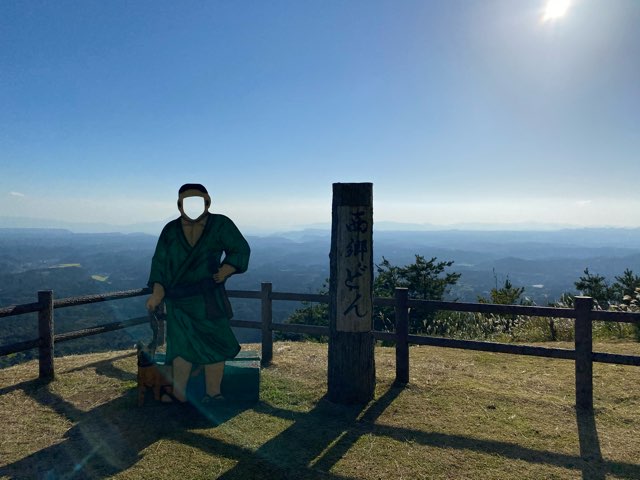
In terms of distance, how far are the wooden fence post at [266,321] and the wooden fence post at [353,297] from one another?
2.37 meters

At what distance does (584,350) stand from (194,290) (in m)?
5.23

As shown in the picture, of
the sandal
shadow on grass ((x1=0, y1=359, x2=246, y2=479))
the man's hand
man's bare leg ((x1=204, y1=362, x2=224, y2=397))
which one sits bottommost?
shadow on grass ((x1=0, y1=359, x2=246, y2=479))

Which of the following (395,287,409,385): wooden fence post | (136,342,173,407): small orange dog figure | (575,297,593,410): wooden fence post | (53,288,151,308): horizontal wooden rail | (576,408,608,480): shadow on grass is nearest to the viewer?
(576,408,608,480): shadow on grass

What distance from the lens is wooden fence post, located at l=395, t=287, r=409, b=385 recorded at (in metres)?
6.57

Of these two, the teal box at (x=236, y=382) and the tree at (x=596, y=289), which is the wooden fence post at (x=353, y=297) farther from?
the tree at (x=596, y=289)

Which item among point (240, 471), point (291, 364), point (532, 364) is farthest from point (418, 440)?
point (532, 364)

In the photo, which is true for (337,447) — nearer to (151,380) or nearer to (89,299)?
(151,380)

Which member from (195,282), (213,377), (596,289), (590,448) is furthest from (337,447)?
(596,289)

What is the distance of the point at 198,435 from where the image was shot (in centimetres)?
486

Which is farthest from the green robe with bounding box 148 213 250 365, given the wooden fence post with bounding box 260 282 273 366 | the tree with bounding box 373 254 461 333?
the tree with bounding box 373 254 461 333

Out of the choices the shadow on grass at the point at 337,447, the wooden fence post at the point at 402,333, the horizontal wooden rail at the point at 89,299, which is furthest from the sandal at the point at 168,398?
the wooden fence post at the point at 402,333

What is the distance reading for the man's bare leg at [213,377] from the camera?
585 centimetres

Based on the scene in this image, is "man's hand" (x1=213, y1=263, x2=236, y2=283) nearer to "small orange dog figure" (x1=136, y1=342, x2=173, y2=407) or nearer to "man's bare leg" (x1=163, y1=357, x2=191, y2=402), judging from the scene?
"man's bare leg" (x1=163, y1=357, x2=191, y2=402)

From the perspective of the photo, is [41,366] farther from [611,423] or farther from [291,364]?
[611,423]
